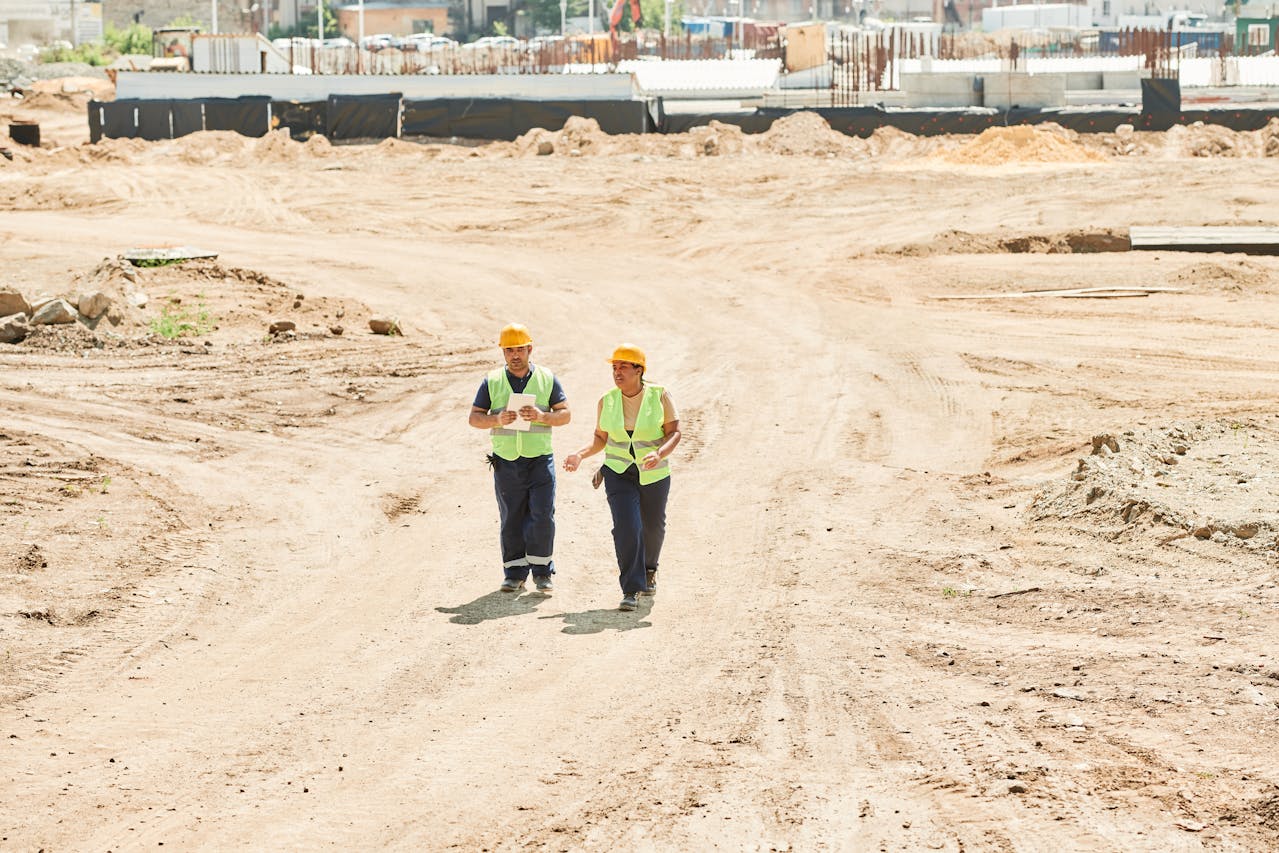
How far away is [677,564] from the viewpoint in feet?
35.3

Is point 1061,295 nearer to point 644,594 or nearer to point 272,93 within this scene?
point 644,594

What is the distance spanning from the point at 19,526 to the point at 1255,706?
28.0 feet

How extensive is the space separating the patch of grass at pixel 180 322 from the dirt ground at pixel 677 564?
177 mm

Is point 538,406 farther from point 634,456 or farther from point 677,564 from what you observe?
point 677,564

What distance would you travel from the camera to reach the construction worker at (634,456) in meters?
9.12

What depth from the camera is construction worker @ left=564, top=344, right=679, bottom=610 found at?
9117 mm

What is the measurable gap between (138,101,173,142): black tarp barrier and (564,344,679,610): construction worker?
115ft

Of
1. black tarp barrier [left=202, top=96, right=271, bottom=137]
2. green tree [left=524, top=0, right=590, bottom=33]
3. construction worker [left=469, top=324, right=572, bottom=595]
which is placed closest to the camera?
construction worker [left=469, top=324, right=572, bottom=595]

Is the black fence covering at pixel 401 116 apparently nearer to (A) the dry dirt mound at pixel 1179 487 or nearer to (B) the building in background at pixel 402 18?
(A) the dry dirt mound at pixel 1179 487

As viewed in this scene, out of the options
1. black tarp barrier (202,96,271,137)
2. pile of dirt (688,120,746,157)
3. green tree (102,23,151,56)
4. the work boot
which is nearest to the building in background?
green tree (102,23,151,56)

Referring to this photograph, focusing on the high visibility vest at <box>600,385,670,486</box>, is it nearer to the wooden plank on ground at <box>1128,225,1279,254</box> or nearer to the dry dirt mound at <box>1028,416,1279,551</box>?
the dry dirt mound at <box>1028,416,1279,551</box>

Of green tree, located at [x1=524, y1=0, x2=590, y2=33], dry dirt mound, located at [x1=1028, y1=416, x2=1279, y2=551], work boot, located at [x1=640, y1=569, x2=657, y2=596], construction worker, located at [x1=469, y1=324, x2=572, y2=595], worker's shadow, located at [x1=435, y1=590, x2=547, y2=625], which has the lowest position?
worker's shadow, located at [x1=435, y1=590, x2=547, y2=625]

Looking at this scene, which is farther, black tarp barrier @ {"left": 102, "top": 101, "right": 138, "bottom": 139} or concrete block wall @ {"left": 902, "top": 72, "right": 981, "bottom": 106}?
concrete block wall @ {"left": 902, "top": 72, "right": 981, "bottom": 106}

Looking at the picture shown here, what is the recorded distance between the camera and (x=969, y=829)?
245 inches
